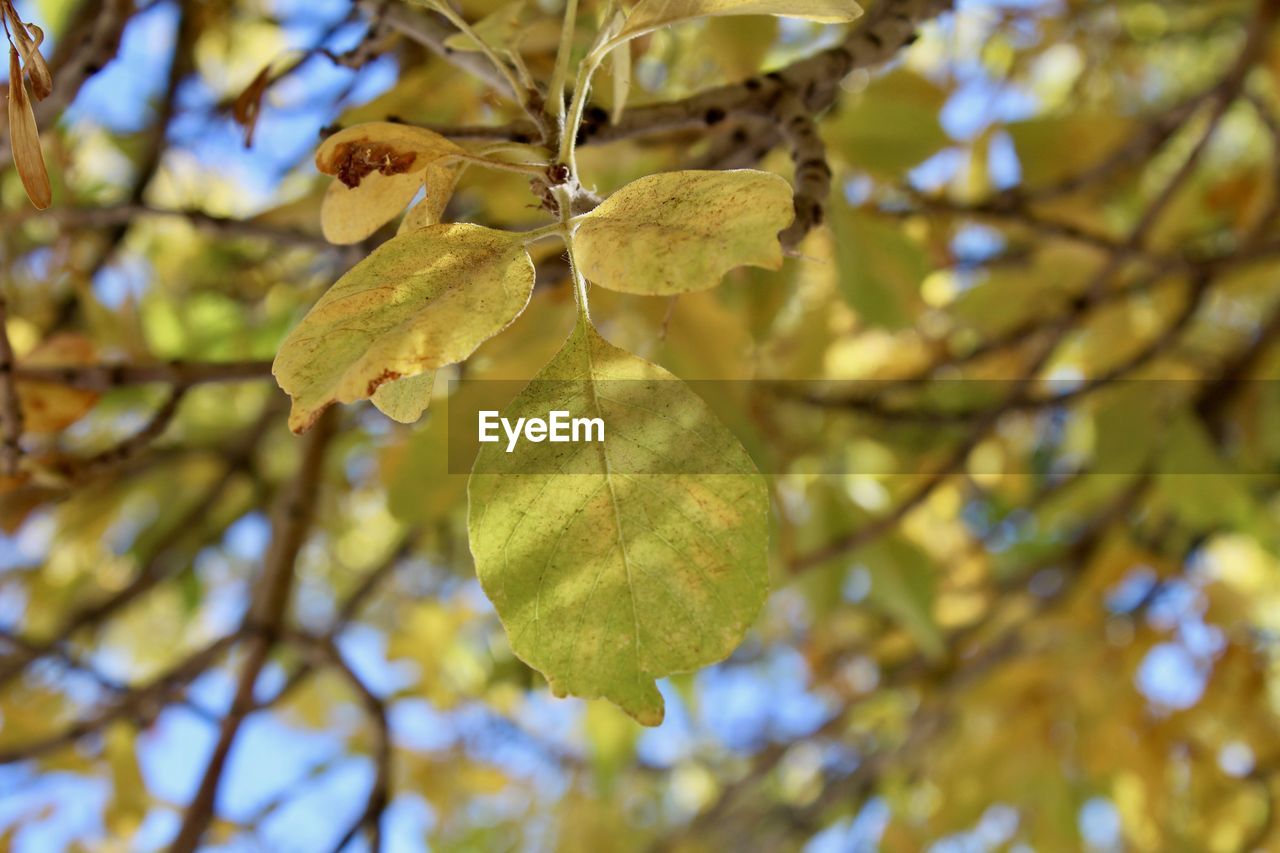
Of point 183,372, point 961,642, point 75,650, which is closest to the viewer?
point 183,372

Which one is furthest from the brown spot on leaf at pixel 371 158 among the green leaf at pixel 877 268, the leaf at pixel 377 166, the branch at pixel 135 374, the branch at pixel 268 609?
the branch at pixel 268 609

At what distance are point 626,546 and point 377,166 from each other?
0.14 m

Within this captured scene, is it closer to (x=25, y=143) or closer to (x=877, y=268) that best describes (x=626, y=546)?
(x=25, y=143)

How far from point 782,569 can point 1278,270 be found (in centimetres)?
74

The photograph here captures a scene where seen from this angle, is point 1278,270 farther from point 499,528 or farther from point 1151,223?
point 499,528

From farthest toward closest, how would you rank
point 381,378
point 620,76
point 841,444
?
point 841,444 → point 620,76 → point 381,378

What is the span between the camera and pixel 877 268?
0.81m

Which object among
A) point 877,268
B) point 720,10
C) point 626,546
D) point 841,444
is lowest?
point 841,444

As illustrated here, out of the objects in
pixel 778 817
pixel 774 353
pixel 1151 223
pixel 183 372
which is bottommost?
pixel 778 817

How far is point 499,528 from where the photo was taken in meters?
0.32

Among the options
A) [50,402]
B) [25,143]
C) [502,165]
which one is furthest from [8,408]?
[502,165]

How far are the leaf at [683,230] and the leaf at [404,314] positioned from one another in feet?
0.07

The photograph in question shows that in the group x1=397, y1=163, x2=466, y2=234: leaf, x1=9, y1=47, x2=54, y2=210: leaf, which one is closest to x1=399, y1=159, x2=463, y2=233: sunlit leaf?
x1=397, y1=163, x2=466, y2=234: leaf

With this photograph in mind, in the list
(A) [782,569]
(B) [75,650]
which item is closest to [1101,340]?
(A) [782,569]
